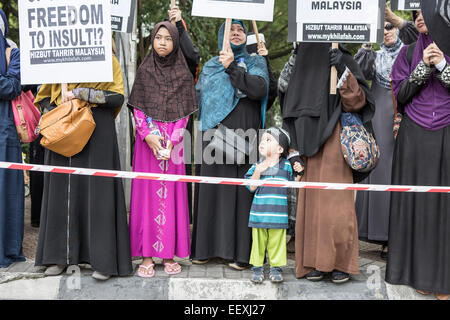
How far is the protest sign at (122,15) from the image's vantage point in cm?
488

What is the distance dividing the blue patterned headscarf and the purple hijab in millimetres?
1260

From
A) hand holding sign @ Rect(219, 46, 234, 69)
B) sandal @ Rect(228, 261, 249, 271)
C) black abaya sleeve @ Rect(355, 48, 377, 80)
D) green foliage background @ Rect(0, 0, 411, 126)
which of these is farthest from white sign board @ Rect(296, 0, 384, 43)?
green foliage background @ Rect(0, 0, 411, 126)

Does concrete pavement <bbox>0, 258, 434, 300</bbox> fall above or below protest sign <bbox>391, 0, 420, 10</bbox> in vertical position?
below

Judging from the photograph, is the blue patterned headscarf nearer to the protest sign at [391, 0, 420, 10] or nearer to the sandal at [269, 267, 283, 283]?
the protest sign at [391, 0, 420, 10]

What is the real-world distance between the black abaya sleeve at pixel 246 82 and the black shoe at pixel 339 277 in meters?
1.70

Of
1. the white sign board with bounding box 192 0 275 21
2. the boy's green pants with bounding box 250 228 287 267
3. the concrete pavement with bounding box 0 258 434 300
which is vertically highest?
the white sign board with bounding box 192 0 275 21

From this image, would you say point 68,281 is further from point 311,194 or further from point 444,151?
point 444,151

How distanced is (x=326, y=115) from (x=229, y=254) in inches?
60.2

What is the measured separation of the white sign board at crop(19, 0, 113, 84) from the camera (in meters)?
3.96

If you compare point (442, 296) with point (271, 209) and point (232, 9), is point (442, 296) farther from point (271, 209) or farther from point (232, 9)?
point (232, 9)

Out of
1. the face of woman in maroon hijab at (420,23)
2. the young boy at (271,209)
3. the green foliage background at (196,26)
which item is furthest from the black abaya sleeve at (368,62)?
the green foliage background at (196,26)

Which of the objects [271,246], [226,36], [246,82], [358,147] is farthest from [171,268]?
[226,36]

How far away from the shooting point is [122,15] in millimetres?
4922

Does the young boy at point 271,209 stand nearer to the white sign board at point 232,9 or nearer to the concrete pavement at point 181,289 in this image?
the concrete pavement at point 181,289
